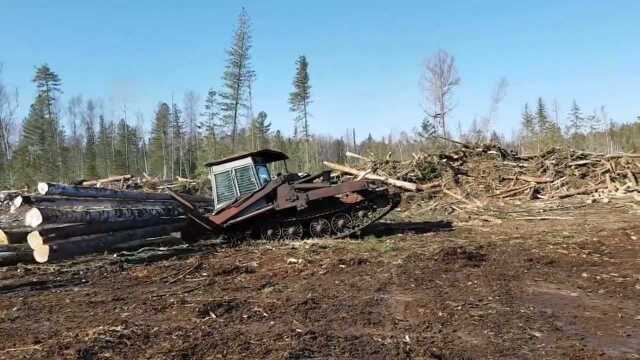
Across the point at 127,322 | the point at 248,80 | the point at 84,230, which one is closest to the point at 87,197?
the point at 84,230

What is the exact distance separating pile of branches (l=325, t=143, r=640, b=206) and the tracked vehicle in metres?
4.41

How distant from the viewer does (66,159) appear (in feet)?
204

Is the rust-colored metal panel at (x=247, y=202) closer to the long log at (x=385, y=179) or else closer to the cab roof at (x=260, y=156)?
the cab roof at (x=260, y=156)

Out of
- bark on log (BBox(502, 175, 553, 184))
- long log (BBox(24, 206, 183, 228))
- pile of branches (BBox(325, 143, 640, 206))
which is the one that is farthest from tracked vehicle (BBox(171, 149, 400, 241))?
bark on log (BBox(502, 175, 553, 184))

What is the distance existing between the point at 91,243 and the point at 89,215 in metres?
0.56

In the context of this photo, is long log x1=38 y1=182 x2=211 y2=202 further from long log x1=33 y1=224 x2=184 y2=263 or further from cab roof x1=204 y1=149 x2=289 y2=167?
cab roof x1=204 y1=149 x2=289 y2=167

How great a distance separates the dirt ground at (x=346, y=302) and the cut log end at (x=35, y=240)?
0.50m

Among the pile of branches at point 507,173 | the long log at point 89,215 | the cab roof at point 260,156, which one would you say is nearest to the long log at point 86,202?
the long log at point 89,215

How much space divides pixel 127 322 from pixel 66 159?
→ 6289 centimetres

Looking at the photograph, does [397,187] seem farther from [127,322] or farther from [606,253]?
[127,322]

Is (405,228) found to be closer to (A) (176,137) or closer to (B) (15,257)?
(B) (15,257)

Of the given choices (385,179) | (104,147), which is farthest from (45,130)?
(385,179)

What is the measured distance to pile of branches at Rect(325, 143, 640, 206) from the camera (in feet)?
56.9

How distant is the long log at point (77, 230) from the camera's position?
9.44 m
